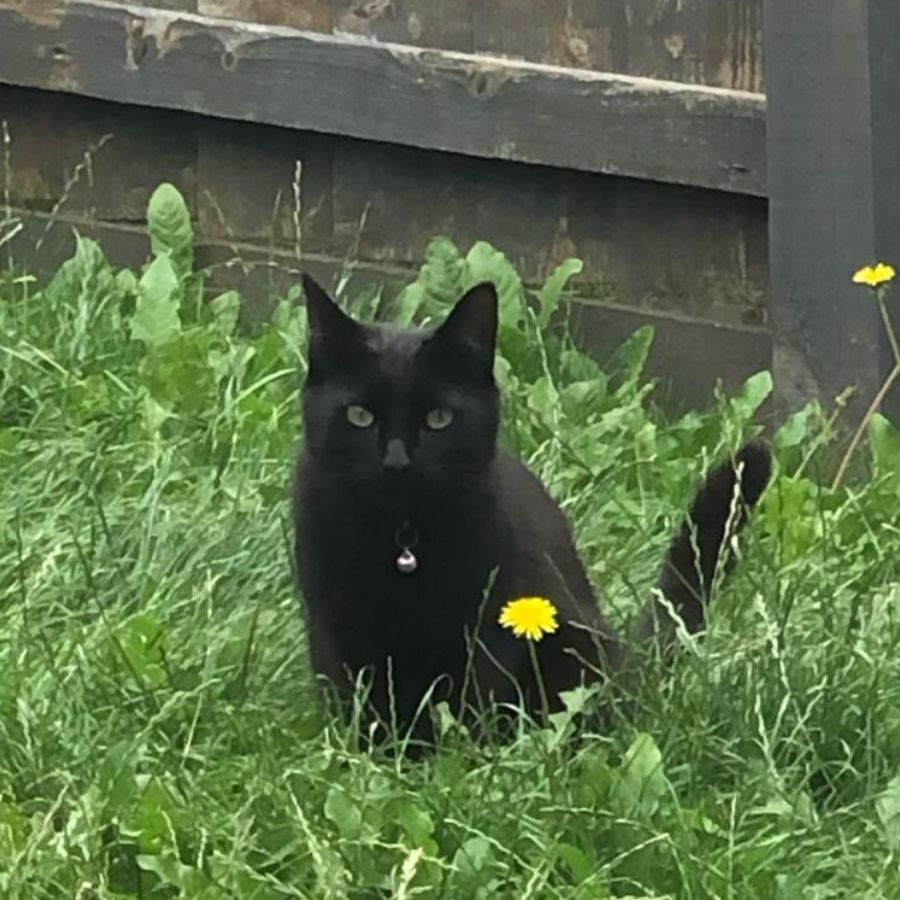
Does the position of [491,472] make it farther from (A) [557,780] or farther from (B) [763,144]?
(B) [763,144]

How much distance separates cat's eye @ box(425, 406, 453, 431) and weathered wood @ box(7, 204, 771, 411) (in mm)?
1527

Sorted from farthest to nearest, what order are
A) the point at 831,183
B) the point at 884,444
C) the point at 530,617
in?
the point at 831,183
the point at 884,444
the point at 530,617

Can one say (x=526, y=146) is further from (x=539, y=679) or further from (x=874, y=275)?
(x=539, y=679)

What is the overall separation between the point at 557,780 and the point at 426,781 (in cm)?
19

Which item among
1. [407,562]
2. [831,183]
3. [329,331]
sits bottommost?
[407,562]

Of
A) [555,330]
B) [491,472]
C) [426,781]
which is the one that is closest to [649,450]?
[555,330]

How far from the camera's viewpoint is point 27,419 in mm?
4863

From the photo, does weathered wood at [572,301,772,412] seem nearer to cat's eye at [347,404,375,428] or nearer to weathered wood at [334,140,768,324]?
weathered wood at [334,140,768,324]

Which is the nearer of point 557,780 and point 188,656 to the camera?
point 557,780

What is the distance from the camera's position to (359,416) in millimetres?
3689

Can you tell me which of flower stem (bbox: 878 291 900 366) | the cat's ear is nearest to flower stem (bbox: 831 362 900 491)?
flower stem (bbox: 878 291 900 366)

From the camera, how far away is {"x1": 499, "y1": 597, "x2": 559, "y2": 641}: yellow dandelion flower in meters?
3.43

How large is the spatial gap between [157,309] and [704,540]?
160cm

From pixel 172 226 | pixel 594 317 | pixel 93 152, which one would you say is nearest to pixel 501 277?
pixel 594 317
